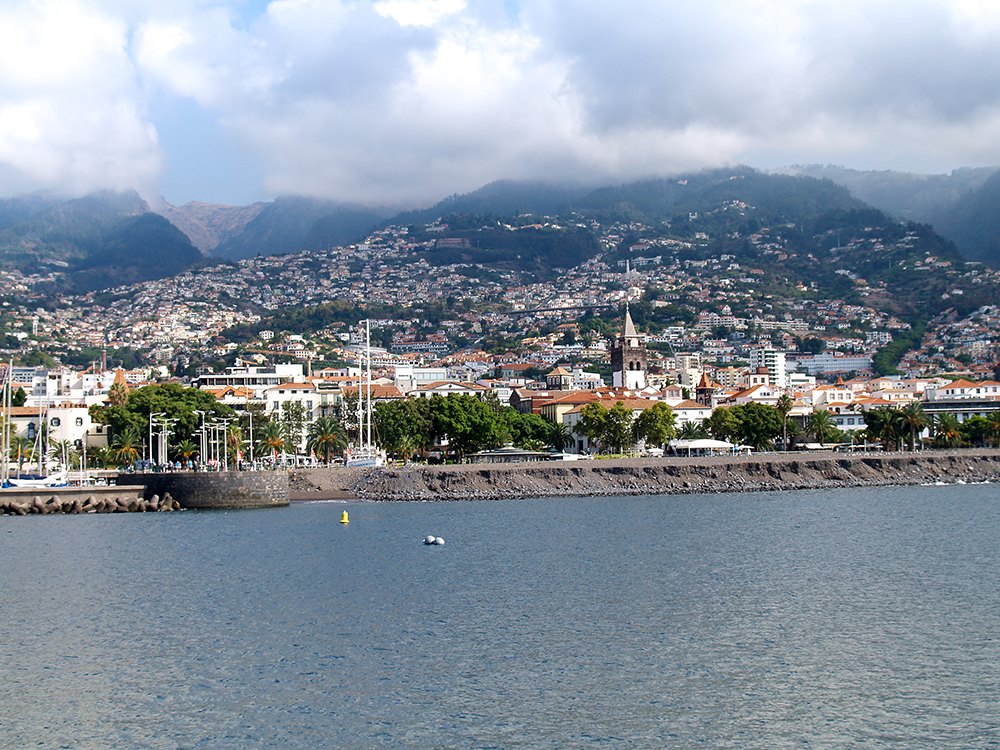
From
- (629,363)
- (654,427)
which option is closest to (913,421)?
(654,427)

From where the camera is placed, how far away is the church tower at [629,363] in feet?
488

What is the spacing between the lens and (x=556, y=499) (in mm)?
71062

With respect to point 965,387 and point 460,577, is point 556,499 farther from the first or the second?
point 965,387

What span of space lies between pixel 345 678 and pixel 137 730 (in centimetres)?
444

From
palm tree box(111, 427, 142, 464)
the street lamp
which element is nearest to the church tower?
the street lamp

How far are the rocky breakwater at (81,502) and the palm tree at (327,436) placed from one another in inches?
821

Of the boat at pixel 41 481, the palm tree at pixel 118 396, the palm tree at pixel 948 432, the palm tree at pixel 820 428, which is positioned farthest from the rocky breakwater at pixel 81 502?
the palm tree at pixel 948 432

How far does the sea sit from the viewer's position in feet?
60.3

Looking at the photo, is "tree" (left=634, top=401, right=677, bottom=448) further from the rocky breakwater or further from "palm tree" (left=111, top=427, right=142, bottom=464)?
the rocky breakwater

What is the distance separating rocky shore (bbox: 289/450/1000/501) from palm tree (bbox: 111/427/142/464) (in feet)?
61.9

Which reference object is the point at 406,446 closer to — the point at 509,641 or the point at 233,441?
the point at 233,441

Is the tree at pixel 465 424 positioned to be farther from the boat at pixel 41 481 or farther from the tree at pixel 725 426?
the boat at pixel 41 481

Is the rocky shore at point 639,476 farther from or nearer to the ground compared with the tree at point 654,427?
nearer to the ground

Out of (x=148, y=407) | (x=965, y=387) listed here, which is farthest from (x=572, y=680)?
(x=965, y=387)
